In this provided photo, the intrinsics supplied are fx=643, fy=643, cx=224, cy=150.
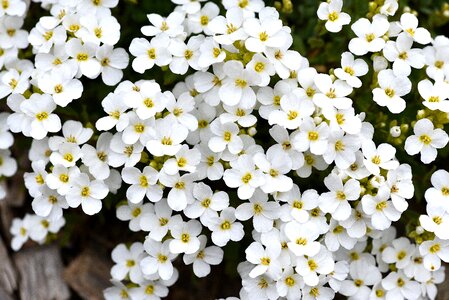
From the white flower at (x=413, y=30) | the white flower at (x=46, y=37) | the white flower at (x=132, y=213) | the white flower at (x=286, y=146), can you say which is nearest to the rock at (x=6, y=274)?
the white flower at (x=132, y=213)

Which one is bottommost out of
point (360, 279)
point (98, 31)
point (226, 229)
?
point (360, 279)

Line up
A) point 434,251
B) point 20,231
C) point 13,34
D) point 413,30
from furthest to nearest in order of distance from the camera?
point 20,231 < point 13,34 < point 413,30 < point 434,251

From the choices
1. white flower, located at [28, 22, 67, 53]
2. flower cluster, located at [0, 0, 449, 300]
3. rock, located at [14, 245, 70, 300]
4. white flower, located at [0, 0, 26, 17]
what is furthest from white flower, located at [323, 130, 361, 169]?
rock, located at [14, 245, 70, 300]

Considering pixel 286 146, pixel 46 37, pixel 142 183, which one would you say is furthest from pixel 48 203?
pixel 286 146

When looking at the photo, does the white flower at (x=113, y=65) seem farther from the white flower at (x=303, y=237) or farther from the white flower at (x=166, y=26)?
the white flower at (x=303, y=237)

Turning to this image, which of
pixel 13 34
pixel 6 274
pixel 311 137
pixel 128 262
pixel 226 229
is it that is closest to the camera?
pixel 311 137

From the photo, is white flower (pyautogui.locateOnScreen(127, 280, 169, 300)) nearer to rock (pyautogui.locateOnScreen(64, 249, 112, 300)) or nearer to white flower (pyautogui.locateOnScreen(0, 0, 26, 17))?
rock (pyautogui.locateOnScreen(64, 249, 112, 300))

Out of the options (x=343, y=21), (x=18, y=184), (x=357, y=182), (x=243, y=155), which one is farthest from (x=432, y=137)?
(x=18, y=184)

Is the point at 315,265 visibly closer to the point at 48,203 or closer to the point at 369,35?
the point at 369,35
